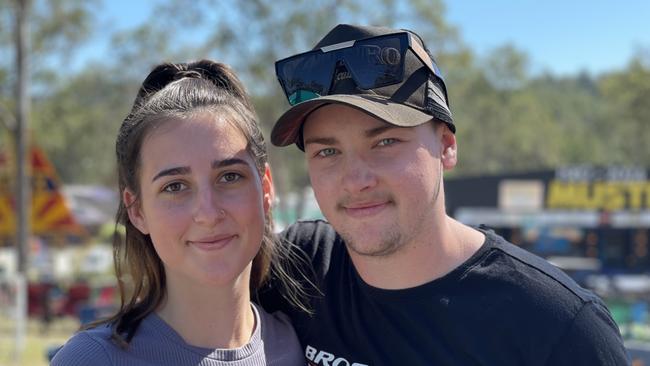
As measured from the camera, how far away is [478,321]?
7.41 feet

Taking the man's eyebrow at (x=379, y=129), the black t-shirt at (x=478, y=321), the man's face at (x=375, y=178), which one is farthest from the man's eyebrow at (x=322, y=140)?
the black t-shirt at (x=478, y=321)

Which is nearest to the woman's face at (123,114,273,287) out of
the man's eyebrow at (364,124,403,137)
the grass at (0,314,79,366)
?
the man's eyebrow at (364,124,403,137)

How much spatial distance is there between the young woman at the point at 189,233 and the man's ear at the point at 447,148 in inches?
23.5

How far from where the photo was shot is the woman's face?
2.28m

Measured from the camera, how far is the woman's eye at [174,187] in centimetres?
230

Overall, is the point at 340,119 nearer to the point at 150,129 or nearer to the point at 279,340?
the point at 150,129

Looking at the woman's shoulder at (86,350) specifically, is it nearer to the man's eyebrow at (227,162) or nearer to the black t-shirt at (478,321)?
the man's eyebrow at (227,162)

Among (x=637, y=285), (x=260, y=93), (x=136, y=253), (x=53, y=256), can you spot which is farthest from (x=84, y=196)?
(x=136, y=253)

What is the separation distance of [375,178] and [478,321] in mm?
521

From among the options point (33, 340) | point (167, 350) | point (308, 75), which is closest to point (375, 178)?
point (308, 75)

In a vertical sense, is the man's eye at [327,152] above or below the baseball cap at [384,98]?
below

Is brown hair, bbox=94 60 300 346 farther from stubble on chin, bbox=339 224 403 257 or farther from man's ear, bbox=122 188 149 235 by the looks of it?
stubble on chin, bbox=339 224 403 257

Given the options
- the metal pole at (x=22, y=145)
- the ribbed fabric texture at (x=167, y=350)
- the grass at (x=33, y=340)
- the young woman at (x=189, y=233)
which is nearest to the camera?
the ribbed fabric texture at (x=167, y=350)

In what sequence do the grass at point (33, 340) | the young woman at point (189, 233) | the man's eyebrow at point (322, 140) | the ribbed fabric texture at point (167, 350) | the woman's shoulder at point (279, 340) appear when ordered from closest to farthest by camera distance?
the ribbed fabric texture at point (167, 350) < the young woman at point (189, 233) < the man's eyebrow at point (322, 140) < the woman's shoulder at point (279, 340) < the grass at point (33, 340)
